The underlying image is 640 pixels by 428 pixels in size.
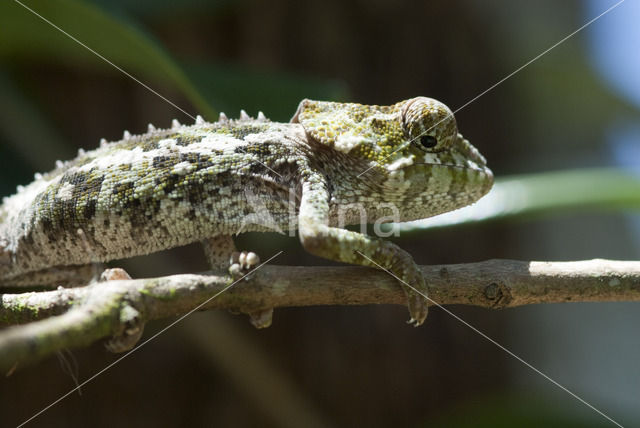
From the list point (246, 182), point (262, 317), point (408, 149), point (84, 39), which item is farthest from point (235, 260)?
point (84, 39)

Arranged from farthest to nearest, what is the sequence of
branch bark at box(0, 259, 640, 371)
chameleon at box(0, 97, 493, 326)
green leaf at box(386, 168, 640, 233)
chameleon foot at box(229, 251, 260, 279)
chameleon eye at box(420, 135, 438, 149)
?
green leaf at box(386, 168, 640, 233) < chameleon eye at box(420, 135, 438, 149) < chameleon at box(0, 97, 493, 326) < chameleon foot at box(229, 251, 260, 279) < branch bark at box(0, 259, 640, 371)

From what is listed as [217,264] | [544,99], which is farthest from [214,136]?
[544,99]

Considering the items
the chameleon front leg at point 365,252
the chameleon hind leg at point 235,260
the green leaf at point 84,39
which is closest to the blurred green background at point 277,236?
the green leaf at point 84,39

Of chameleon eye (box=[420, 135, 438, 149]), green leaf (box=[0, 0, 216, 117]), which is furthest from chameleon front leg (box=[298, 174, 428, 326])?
green leaf (box=[0, 0, 216, 117])

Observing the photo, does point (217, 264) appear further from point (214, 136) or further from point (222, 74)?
point (222, 74)

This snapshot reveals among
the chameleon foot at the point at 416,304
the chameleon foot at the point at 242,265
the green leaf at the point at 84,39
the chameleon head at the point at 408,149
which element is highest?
the green leaf at the point at 84,39

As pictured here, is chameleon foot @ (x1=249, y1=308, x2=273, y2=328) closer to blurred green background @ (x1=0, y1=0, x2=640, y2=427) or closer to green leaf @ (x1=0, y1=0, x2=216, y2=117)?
green leaf @ (x1=0, y1=0, x2=216, y2=117)

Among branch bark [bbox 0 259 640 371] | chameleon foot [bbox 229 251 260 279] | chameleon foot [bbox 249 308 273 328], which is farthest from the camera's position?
chameleon foot [bbox 249 308 273 328]

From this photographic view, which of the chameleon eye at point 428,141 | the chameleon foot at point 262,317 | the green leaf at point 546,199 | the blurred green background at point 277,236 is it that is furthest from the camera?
the blurred green background at point 277,236

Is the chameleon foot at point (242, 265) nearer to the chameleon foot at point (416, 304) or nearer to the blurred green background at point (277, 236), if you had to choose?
the chameleon foot at point (416, 304)
